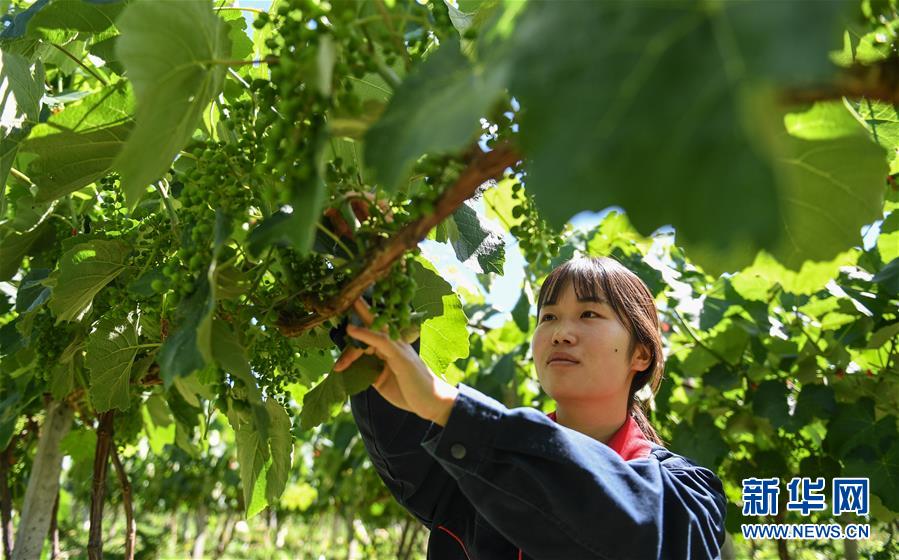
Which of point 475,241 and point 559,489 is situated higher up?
point 475,241

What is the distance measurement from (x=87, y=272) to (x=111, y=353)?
0.57ft

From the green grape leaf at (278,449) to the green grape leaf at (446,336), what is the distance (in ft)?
0.97

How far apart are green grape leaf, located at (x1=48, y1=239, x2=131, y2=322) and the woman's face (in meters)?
0.95

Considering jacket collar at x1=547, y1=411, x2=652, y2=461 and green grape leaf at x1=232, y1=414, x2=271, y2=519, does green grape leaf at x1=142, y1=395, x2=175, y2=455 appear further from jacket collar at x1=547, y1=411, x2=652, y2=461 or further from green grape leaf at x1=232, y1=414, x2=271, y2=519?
jacket collar at x1=547, y1=411, x2=652, y2=461

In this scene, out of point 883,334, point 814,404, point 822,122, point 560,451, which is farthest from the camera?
point 814,404

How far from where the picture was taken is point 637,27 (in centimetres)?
54

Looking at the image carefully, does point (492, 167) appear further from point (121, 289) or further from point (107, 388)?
point (107, 388)

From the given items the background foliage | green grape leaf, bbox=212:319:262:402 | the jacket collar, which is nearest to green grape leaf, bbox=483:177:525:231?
the background foliage

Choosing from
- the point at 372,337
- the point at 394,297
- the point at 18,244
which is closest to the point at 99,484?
the point at 18,244

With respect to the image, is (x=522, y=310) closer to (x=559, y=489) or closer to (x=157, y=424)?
(x=157, y=424)

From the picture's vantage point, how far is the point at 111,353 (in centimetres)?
164

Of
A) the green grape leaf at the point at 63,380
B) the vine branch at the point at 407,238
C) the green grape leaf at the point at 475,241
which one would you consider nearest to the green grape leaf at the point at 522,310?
the green grape leaf at the point at 475,241

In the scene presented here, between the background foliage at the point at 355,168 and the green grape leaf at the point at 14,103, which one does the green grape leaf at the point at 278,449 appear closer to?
the background foliage at the point at 355,168

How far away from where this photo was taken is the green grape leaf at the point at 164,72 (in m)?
0.92
